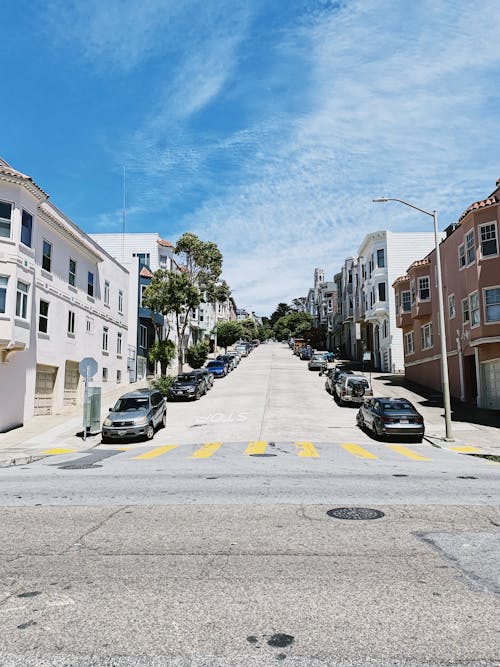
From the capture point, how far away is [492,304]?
26.0 metres

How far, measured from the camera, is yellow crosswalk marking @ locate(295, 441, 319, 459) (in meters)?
16.3

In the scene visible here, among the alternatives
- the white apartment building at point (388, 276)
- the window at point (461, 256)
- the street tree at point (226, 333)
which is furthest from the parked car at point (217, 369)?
the street tree at point (226, 333)

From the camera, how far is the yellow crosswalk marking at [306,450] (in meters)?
16.3

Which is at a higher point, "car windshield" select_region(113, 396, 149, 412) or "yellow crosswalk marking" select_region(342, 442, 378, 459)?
"car windshield" select_region(113, 396, 149, 412)

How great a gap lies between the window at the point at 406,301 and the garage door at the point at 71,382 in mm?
24943

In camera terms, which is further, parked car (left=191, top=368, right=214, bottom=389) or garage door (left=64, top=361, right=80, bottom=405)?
parked car (left=191, top=368, right=214, bottom=389)

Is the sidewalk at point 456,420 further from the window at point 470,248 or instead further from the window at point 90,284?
the window at point 90,284

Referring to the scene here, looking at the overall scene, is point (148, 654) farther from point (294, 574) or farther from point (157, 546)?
point (157, 546)

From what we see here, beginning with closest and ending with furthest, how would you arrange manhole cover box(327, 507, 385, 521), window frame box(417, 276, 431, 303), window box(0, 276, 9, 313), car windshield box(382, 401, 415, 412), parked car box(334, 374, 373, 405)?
manhole cover box(327, 507, 385, 521), car windshield box(382, 401, 415, 412), window box(0, 276, 9, 313), parked car box(334, 374, 373, 405), window frame box(417, 276, 431, 303)

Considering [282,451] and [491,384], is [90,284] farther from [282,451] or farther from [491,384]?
[491,384]

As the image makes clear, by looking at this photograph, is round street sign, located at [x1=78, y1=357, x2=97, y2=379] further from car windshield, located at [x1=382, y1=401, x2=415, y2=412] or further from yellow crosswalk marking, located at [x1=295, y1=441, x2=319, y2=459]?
car windshield, located at [x1=382, y1=401, x2=415, y2=412]

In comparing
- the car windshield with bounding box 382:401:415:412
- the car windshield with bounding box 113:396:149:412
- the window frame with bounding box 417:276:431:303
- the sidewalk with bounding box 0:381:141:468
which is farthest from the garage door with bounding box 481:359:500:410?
the sidewalk with bounding box 0:381:141:468

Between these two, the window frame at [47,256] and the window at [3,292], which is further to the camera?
the window frame at [47,256]

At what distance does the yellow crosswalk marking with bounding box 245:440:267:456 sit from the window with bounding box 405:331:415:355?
80.6 feet
